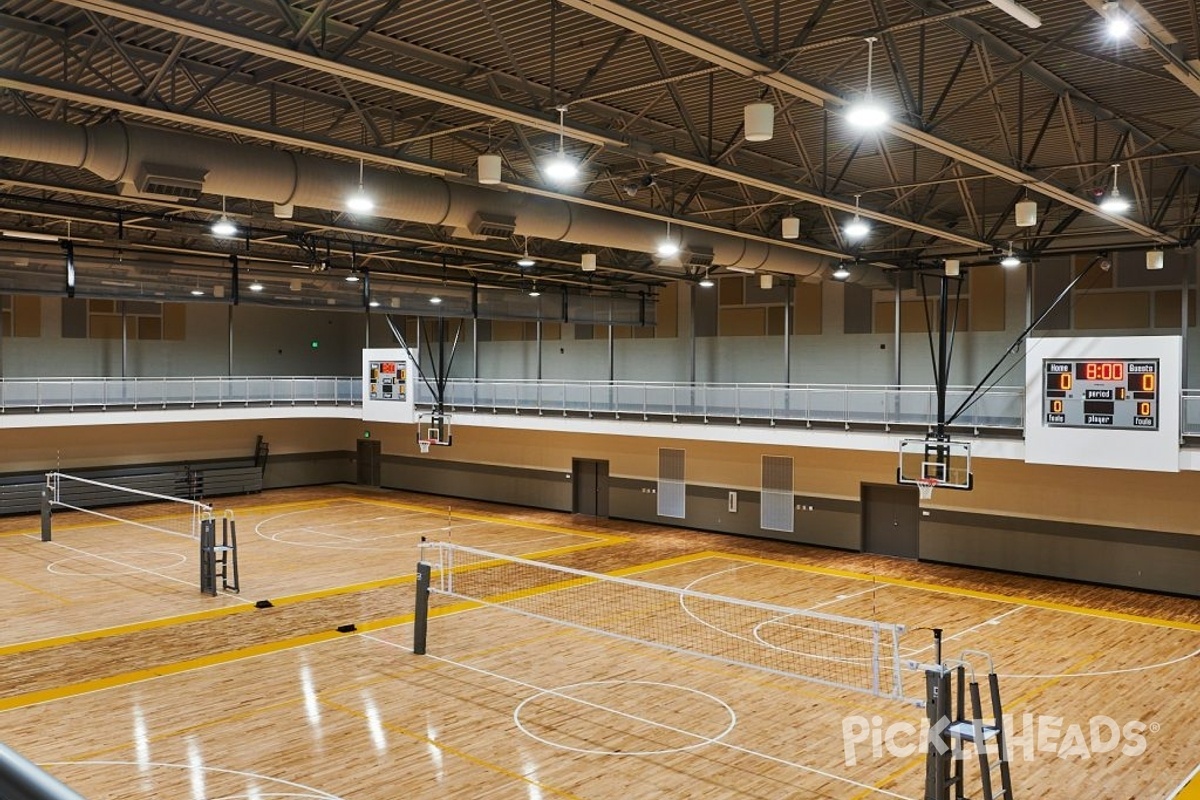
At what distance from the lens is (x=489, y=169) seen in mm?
14359

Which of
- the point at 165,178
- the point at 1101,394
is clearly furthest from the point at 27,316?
the point at 1101,394

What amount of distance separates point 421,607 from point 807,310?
18725mm

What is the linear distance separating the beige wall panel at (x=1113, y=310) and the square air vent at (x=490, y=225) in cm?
1612

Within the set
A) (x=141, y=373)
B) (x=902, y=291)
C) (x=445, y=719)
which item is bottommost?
(x=445, y=719)

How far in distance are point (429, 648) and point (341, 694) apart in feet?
9.35

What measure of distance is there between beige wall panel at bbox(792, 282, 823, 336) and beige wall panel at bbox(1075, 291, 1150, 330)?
7974 mm

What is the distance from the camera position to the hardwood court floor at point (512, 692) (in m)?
12.0

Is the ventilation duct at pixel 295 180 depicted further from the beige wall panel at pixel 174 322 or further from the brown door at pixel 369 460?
the beige wall panel at pixel 174 322

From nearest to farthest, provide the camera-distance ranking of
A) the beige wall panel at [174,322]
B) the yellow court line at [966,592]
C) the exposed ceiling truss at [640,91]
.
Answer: the exposed ceiling truss at [640,91] → the yellow court line at [966,592] → the beige wall panel at [174,322]

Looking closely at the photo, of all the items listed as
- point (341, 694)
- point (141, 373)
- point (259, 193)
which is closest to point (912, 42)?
point (259, 193)

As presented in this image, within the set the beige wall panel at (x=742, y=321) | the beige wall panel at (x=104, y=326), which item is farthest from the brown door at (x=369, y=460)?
the beige wall panel at (x=742, y=321)

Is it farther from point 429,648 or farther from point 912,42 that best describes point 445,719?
point 912,42

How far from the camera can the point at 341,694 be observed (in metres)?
15.1

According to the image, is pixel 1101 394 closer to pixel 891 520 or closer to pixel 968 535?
pixel 968 535
